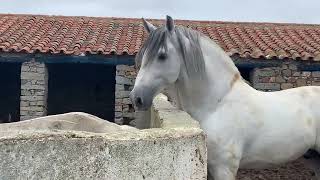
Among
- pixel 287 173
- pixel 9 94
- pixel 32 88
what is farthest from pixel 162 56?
pixel 9 94

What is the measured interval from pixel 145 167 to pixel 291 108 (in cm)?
246

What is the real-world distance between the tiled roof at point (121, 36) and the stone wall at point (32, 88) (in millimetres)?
371

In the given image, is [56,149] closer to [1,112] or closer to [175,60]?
[175,60]

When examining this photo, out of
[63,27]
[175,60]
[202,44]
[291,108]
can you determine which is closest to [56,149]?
[175,60]

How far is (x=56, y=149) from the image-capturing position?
2178 millimetres

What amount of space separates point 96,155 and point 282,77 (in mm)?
8079

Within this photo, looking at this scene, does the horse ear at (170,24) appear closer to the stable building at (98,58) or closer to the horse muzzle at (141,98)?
the horse muzzle at (141,98)

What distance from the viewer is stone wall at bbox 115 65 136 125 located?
993cm

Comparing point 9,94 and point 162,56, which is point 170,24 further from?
point 9,94

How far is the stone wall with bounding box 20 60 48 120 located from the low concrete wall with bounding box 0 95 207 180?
784cm

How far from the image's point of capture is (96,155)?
2229 millimetres

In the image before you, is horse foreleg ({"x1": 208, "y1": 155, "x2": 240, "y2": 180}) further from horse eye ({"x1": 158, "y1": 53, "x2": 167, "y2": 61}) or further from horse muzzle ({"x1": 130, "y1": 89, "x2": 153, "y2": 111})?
horse eye ({"x1": 158, "y1": 53, "x2": 167, "y2": 61})

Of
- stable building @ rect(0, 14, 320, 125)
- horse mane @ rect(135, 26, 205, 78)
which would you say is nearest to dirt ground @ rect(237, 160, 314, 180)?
horse mane @ rect(135, 26, 205, 78)

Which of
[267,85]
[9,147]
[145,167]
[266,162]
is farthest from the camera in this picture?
[267,85]
